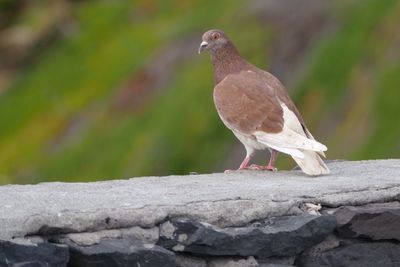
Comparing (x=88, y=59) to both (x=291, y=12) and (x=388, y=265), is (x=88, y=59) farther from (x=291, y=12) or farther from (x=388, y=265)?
(x=388, y=265)

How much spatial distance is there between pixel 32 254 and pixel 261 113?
9.48ft

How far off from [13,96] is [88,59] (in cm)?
199

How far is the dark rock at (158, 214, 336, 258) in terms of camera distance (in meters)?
6.17

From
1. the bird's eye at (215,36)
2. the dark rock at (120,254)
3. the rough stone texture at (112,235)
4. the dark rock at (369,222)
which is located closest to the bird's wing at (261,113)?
the bird's eye at (215,36)

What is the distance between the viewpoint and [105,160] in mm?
20656

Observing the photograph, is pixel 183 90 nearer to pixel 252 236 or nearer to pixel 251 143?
pixel 251 143

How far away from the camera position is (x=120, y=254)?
593cm

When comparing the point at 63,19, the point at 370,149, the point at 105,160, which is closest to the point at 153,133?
the point at 105,160

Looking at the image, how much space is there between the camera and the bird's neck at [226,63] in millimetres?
9125

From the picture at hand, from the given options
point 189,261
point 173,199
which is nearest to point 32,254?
point 189,261

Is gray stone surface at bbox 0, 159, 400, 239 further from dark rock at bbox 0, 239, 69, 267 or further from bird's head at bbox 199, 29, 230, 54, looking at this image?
bird's head at bbox 199, 29, 230, 54

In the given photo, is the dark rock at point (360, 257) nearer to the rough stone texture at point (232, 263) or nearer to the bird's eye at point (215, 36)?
the rough stone texture at point (232, 263)

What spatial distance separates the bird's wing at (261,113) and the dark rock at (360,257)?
1.40m

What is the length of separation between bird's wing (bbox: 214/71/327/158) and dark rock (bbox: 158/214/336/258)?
5.28 feet
